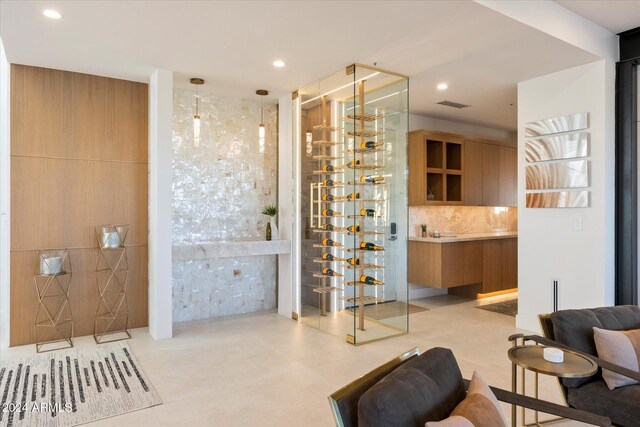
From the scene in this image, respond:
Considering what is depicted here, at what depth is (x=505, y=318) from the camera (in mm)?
5367

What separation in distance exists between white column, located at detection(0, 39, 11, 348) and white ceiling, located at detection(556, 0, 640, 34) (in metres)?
5.42

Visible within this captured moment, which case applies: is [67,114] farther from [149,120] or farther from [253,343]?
[253,343]

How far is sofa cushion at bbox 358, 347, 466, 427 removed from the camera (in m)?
1.33

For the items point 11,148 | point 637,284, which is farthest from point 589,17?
point 11,148

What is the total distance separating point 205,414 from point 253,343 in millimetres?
1518

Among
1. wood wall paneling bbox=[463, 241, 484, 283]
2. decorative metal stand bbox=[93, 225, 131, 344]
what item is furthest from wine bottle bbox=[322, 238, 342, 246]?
wood wall paneling bbox=[463, 241, 484, 283]

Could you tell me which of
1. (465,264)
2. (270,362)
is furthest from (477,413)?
(465,264)

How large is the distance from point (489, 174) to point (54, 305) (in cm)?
648

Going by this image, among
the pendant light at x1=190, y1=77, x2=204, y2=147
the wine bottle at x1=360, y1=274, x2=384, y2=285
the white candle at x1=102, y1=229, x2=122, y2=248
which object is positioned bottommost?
the wine bottle at x1=360, y1=274, x2=384, y2=285

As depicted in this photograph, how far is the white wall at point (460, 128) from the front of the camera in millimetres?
6719

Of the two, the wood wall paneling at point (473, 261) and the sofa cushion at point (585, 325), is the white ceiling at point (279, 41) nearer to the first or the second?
the sofa cushion at point (585, 325)

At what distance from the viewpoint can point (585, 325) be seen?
8.02ft

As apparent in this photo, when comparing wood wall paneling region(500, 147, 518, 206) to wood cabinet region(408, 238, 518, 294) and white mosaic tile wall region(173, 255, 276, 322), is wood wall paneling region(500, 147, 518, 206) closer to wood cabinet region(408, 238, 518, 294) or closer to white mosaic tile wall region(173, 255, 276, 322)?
wood cabinet region(408, 238, 518, 294)

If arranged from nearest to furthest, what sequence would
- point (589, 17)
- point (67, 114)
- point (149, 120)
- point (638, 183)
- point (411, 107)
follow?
point (589, 17) < point (638, 183) < point (67, 114) < point (149, 120) < point (411, 107)
